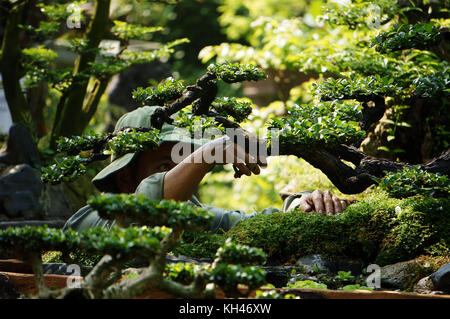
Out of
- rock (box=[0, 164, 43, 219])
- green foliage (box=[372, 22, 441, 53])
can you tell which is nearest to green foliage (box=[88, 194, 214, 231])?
green foliage (box=[372, 22, 441, 53])

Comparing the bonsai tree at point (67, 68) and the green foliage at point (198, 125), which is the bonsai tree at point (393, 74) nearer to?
the green foliage at point (198, 125)

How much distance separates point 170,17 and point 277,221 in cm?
1178

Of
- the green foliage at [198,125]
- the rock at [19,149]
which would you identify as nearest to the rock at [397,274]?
the green foliage at [198,125]

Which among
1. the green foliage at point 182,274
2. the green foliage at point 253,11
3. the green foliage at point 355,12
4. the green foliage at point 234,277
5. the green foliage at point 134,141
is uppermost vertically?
the green foliage at point 253,11

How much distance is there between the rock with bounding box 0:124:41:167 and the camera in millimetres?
5254

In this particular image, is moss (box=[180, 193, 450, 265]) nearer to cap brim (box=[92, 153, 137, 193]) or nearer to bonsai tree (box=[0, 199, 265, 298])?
cap brim (box=[92, 153, 137, 193])

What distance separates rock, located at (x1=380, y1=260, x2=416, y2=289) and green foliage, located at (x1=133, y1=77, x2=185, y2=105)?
1.38 m

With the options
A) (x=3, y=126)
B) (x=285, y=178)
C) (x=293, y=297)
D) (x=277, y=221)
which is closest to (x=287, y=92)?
Result: (x=285, y=178)

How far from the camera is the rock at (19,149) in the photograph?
207 inches

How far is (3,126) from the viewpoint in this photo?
297 inches

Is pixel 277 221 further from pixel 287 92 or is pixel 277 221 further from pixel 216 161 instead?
pixel 287 92

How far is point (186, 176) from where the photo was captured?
96.0 inches

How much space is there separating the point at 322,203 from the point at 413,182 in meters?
0.54

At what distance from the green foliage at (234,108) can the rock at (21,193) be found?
2.90m
